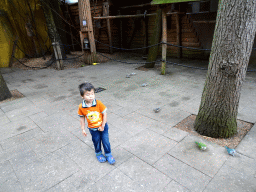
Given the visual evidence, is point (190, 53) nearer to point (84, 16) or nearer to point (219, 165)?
point (84, 16)

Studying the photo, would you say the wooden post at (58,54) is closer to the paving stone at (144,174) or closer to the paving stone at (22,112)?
the paving stone at (22,112)

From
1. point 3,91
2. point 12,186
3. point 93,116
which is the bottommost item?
point 12,186

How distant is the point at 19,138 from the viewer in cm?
352

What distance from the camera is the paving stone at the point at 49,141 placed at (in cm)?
314

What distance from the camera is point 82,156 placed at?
9.60 ft

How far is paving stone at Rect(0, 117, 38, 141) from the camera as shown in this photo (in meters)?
3.68

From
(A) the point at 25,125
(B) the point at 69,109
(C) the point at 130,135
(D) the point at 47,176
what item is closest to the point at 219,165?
(C) the point at 130,135

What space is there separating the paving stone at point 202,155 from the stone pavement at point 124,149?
1cm

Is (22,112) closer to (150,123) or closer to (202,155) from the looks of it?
(150,123)

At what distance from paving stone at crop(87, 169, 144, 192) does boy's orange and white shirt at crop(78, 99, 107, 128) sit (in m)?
0.74

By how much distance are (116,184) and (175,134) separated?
Answer: 5.02 feet

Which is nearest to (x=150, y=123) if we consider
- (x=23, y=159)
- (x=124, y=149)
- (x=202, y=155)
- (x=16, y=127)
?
(x=124, y=149)

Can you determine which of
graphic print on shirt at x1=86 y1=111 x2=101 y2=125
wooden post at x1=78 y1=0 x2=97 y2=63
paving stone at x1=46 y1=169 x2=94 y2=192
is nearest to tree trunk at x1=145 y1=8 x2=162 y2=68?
wooden post at x1=78 y1=0 x2=97 y2=63

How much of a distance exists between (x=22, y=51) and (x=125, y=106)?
9199 millimetres
